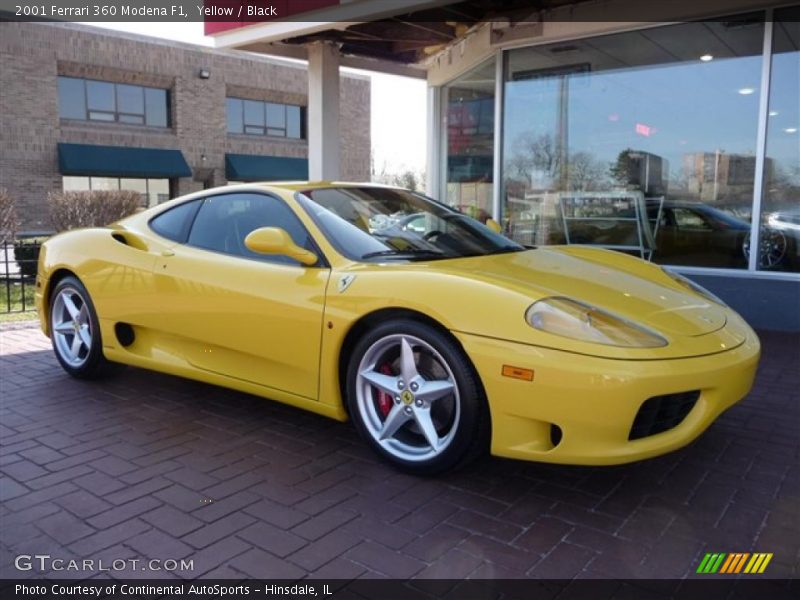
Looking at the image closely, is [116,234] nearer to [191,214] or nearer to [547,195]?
[191,214]

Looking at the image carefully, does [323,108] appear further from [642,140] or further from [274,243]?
[274,243]

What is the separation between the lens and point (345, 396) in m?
3.32

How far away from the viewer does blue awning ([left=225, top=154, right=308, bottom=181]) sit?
29.3 meters

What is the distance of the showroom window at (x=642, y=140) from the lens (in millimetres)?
7414

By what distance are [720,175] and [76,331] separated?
6.83 meters

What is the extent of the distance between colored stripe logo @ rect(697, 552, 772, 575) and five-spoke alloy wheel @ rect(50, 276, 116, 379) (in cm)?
384

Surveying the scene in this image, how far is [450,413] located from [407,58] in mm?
7982

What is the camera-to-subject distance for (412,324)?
3.03 m

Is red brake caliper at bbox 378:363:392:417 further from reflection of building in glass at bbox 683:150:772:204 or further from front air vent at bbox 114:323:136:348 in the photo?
reflection of building in glass at bbox 683:150:772:204

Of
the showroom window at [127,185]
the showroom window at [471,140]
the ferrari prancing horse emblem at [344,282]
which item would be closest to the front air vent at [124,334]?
the ferrari prancing horse emblem at [344,282]

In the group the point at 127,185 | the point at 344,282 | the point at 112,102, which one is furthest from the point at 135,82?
the point at 344,282

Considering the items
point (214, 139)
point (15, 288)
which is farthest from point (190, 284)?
point (214, 139)

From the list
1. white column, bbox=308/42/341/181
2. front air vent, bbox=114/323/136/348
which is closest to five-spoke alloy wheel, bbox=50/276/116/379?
front air vent, bbox=114/323/136/348

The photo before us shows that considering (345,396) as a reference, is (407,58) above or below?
above
